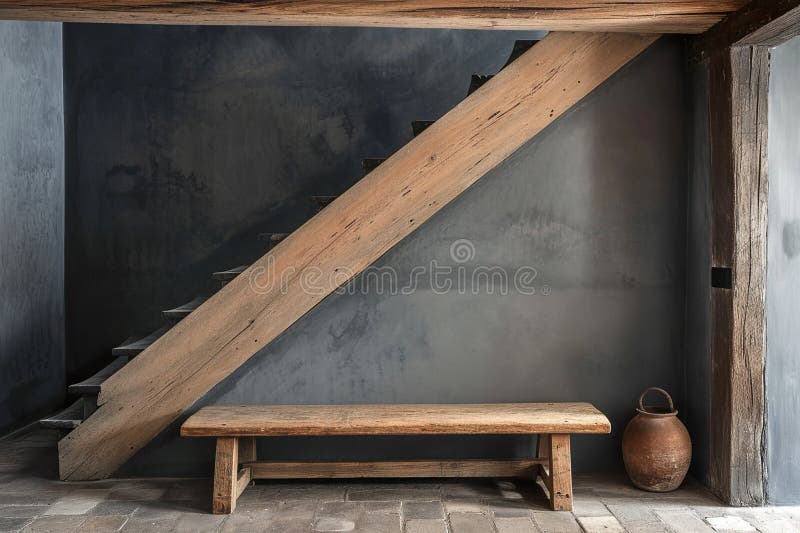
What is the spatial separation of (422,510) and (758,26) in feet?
9.38

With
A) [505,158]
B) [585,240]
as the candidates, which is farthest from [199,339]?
[585,240]

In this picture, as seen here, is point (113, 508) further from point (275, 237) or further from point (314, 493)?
point (275, 237)

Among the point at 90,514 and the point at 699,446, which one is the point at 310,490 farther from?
the point at 699,446

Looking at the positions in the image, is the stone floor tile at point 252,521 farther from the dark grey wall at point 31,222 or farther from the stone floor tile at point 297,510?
the dark grey wall at point 31,222

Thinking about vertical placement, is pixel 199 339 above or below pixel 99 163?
below

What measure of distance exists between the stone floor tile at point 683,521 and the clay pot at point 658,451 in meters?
0.24

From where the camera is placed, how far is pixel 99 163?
18.5 feet

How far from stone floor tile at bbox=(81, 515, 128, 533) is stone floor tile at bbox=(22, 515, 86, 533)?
0.04 m

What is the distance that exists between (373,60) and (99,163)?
235cm

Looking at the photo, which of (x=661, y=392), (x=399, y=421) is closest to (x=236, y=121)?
(x=399, y=421)

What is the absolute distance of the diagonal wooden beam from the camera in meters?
3.89

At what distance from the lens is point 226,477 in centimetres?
363

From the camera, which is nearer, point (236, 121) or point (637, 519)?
point (637, 519)

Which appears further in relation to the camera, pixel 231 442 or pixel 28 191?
pixel 28 191
